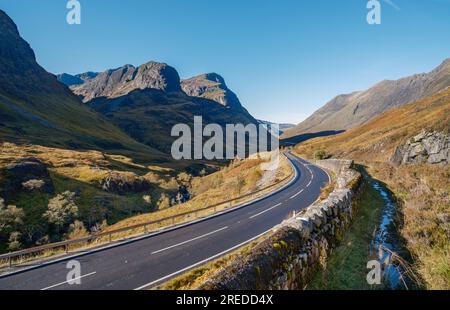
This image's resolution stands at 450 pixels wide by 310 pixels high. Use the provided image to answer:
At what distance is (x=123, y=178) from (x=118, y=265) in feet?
167

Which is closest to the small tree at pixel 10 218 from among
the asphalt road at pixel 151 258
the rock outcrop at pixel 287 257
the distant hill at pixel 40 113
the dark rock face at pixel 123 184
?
the dark rock face at pixel 123 184

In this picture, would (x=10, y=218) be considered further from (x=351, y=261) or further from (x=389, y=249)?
(x=389, y=249)

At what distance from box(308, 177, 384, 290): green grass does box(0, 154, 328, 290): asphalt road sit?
5000 millimetres

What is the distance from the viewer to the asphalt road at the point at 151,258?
30.1 feet

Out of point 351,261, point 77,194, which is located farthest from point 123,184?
point 351,261

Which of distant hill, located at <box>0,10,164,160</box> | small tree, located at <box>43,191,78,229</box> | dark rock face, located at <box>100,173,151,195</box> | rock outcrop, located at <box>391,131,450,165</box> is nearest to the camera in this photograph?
rock outcrop, located at <box>391,131,450,165</box>

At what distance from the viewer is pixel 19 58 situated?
597 ft

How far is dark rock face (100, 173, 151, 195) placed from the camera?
179ft

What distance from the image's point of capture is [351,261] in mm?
8102

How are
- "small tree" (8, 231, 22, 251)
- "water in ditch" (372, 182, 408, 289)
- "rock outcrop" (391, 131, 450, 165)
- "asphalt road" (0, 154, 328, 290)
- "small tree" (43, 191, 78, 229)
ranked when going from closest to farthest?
"water in ditch" (372, 182, 408, 289)
"asphalt road" (0, 154, 328, 290)
"small tree" (8, 231, 22, 251)
"rock outcrop" (391, 131, 450, 165)
"small tree" (43, 191, 78, 229)

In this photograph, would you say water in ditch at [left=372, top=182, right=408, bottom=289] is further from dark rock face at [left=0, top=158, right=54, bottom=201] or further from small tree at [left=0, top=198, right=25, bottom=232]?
dark rock face at [left=0, top=158, right=54, bottom=201]

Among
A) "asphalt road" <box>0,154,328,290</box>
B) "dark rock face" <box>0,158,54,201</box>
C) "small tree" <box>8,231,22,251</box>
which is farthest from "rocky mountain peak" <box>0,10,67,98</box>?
"asphalt road" <box>0,154,328,290</box>

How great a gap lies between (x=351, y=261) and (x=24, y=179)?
5531 cm
